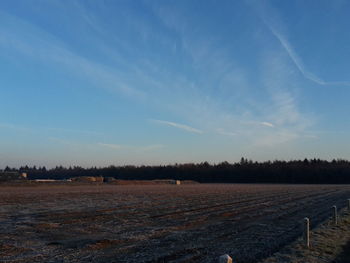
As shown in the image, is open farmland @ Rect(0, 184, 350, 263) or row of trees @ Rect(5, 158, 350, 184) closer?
open farmland @ Rect(0, 184, 350, 263)

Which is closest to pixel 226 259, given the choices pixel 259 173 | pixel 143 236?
pixel 143 236

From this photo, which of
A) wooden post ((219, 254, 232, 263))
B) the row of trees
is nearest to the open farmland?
wooden post ((219, 254, 232, 263))

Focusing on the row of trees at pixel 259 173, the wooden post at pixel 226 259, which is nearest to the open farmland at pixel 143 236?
the wooden post at pixel 226 259

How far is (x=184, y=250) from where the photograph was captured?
13750mm

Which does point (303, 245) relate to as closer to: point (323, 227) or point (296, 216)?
point (323, 227)

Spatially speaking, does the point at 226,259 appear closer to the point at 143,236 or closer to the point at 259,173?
the point at 143,236

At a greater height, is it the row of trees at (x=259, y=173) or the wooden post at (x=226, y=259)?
the row of trees at (x=259, y=173)

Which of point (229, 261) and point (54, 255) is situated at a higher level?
point (229, 261)

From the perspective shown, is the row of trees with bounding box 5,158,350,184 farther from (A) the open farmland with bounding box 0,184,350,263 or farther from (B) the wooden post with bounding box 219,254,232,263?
(B) the wooden post with bounding box 219,254,232,263

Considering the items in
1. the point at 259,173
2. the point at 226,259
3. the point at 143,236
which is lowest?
the point at 143,236

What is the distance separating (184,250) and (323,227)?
968 centimetres

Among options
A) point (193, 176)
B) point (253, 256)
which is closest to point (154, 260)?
point (253, 256)

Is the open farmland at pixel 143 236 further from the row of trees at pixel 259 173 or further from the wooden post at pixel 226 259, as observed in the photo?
the row of trees at pixel 259 173

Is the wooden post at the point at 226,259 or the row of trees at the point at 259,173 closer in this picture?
the wooden post at the point at 226,259
